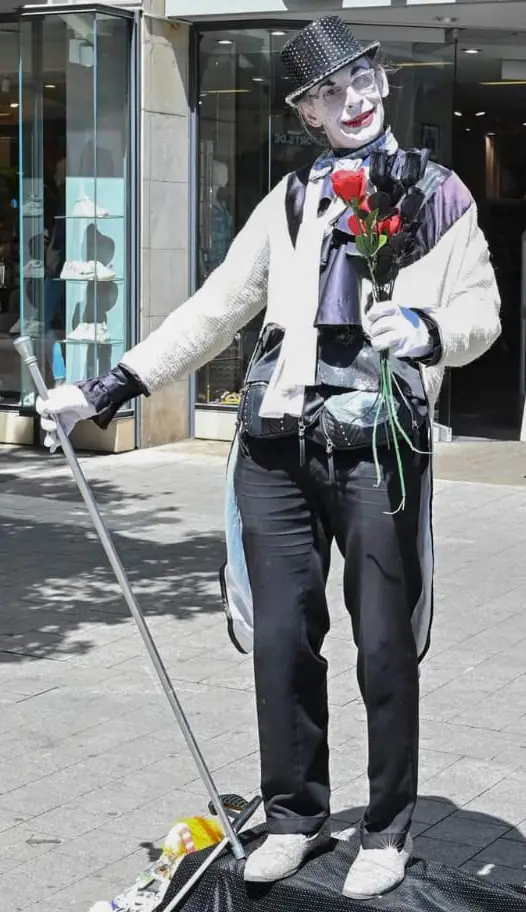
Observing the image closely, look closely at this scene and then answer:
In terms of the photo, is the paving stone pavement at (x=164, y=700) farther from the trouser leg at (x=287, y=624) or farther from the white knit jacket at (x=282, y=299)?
the white knit jacket at (x=282, y=299)

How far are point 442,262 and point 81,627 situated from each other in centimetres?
394

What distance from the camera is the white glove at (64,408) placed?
140 inches

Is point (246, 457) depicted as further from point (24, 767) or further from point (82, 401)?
point (24, 767)

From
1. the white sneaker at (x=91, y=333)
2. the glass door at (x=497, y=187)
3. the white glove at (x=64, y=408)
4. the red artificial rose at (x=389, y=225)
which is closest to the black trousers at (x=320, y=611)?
the white glove at (x=64, y=408)

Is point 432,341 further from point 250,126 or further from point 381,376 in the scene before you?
point 250,126

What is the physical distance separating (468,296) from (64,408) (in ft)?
3.26

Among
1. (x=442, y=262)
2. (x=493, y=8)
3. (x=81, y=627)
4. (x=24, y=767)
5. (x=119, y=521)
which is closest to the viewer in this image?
(x=442, y=262)

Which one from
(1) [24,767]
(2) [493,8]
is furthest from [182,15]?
(1) [24,767]

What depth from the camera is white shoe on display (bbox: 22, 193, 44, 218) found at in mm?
12297

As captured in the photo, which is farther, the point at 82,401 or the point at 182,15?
the point at 182,15

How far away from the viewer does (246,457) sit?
3.65 metres

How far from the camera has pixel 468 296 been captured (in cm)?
346

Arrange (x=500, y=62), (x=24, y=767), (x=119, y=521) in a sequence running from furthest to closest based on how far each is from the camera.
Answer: (x=500, y=62)
(x=119, y=521)
(x=24, y=767)

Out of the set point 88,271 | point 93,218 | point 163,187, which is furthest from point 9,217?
point 163,187
